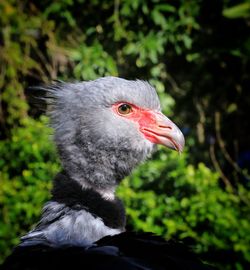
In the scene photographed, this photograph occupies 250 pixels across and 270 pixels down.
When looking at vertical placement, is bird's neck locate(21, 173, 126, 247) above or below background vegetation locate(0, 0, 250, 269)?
below

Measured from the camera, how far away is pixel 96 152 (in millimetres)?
2215

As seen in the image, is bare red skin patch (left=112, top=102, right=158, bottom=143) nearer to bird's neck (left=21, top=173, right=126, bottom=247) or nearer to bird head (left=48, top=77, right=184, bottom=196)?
bird head (left=48, top=77, right=184, bottom=196)

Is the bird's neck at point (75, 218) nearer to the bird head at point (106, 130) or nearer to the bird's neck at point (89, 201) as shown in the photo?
the bird's neck at point (89, 201)

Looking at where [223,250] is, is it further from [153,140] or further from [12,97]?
[12,97]

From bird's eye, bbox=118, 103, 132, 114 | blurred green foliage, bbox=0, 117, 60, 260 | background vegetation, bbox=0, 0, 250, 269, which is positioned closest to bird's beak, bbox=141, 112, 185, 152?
bird's eye, bbox=118, 103, 132, 114

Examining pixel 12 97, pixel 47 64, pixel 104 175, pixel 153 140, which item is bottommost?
pixel 104 175

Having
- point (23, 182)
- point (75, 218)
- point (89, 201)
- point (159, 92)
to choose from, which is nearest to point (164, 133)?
point (89, 201)

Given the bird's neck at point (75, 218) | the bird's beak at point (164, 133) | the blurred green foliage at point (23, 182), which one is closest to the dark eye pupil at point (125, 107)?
the bird's beak at point (164, 133)

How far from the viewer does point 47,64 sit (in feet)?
16.5

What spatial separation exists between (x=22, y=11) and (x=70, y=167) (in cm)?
302

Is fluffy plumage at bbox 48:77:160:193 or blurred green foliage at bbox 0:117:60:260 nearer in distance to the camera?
fluffy plumage at bbox 48:77:160:193

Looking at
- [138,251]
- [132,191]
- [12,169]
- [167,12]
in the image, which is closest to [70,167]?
[138,251]

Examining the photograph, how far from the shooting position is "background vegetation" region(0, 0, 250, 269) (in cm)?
335

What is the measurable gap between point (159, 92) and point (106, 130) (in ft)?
7.26
